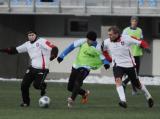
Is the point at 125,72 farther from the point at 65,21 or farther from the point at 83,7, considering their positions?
the point at 65,21

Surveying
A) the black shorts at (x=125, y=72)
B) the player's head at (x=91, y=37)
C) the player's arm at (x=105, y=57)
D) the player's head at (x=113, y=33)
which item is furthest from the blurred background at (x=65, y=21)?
the player's head at (x=113, y=33)

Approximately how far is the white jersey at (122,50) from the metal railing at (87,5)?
1740cm

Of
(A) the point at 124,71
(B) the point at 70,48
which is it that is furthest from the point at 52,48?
(A) the point at 124,71

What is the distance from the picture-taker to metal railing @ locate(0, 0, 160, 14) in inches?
1394

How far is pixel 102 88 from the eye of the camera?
26078 mm

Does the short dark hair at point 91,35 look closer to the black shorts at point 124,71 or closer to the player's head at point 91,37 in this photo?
the player's head at point 91,37

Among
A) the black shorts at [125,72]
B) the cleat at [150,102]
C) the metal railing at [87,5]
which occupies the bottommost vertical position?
the cleat at [150,102]

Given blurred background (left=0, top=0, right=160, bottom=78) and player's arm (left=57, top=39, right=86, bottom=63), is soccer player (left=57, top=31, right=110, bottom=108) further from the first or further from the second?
blurred background (left=0, top=0, right=160, bottom=78)

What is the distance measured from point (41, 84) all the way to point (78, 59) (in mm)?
1175

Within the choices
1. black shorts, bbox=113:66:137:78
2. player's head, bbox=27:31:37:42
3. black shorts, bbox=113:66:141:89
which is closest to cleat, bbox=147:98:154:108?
black shorts, bbox=113:66:141:89

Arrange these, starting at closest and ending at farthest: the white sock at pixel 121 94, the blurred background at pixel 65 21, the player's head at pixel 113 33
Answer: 1. the white sock at pixel 121 94
2. the player's head at pixel 113 33
3. the blurred background at pixel 65 21

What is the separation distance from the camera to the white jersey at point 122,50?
17891mm

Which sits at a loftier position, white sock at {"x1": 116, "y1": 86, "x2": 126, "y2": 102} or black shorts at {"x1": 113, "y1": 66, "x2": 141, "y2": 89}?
black shorts at {"x1": 113, "y1": 66, "x2": 141, "y2": 89}

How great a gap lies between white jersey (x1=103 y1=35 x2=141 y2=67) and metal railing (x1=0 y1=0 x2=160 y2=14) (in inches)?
685
